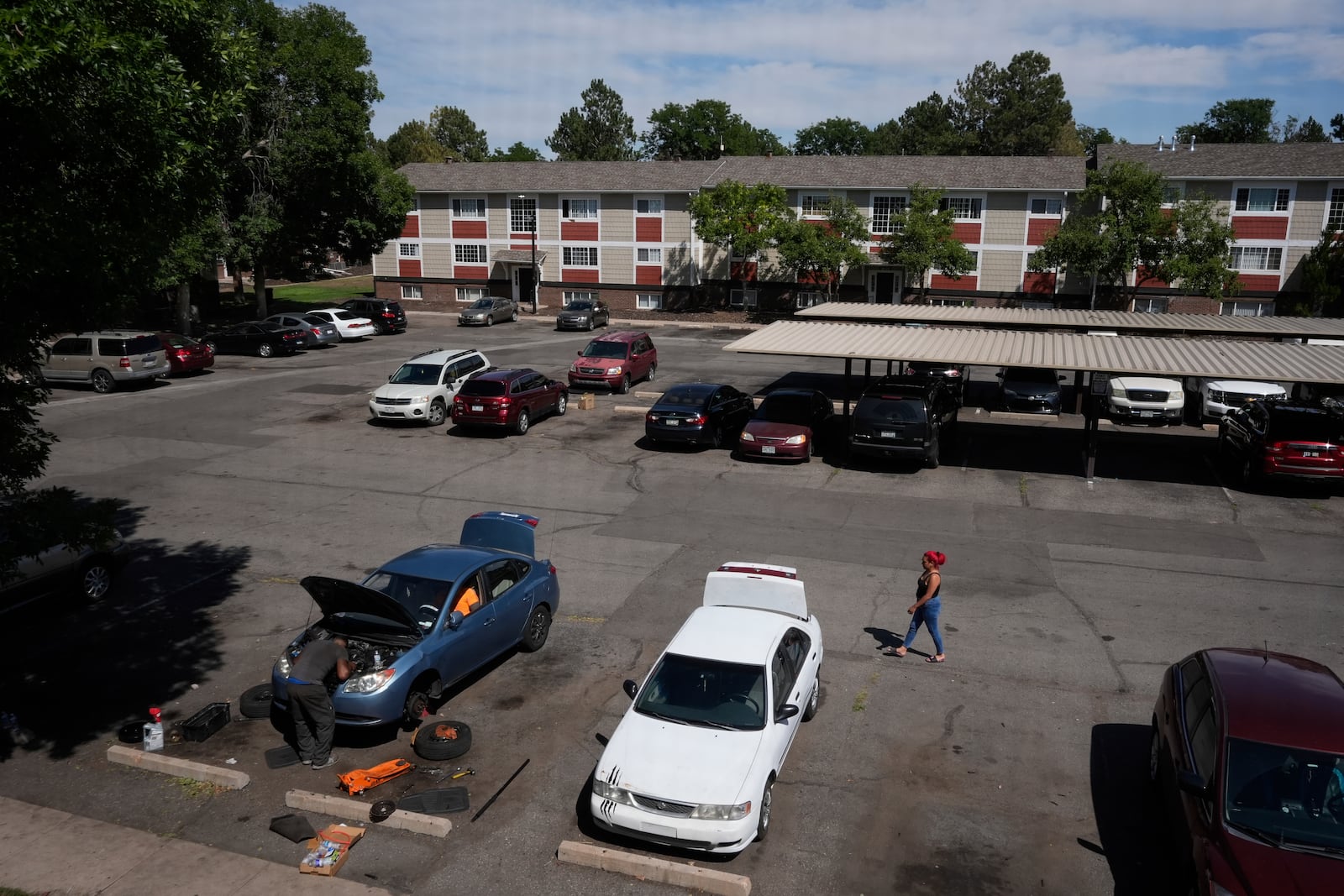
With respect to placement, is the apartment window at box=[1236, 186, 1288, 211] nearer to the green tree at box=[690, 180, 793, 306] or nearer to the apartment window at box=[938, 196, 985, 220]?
the apartment window at box=[938, 196, 985, 220]

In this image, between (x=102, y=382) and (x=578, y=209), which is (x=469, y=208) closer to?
(x=578, y=209)

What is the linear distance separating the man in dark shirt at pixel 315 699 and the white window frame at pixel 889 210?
1829 inches

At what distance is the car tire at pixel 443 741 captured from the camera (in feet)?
31.7

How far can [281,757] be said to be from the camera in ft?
31.7

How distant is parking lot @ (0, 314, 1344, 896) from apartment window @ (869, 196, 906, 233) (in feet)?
90.3

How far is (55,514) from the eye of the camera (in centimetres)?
925

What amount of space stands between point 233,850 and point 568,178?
2119 inches

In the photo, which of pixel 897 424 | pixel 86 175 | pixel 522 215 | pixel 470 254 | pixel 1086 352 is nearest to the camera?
pixel 86 175

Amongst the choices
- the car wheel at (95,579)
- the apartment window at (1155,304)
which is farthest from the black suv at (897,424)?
the apartment window at (1155,304)

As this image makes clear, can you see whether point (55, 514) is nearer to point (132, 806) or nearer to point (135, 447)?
point (132, 806)

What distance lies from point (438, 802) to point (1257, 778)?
6.82m

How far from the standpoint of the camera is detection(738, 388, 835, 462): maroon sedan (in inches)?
860

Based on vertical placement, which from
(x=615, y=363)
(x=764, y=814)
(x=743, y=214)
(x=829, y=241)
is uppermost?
A: (x=743, y=214)

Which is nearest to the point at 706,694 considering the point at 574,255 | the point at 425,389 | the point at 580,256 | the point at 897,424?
the point at 897,424
